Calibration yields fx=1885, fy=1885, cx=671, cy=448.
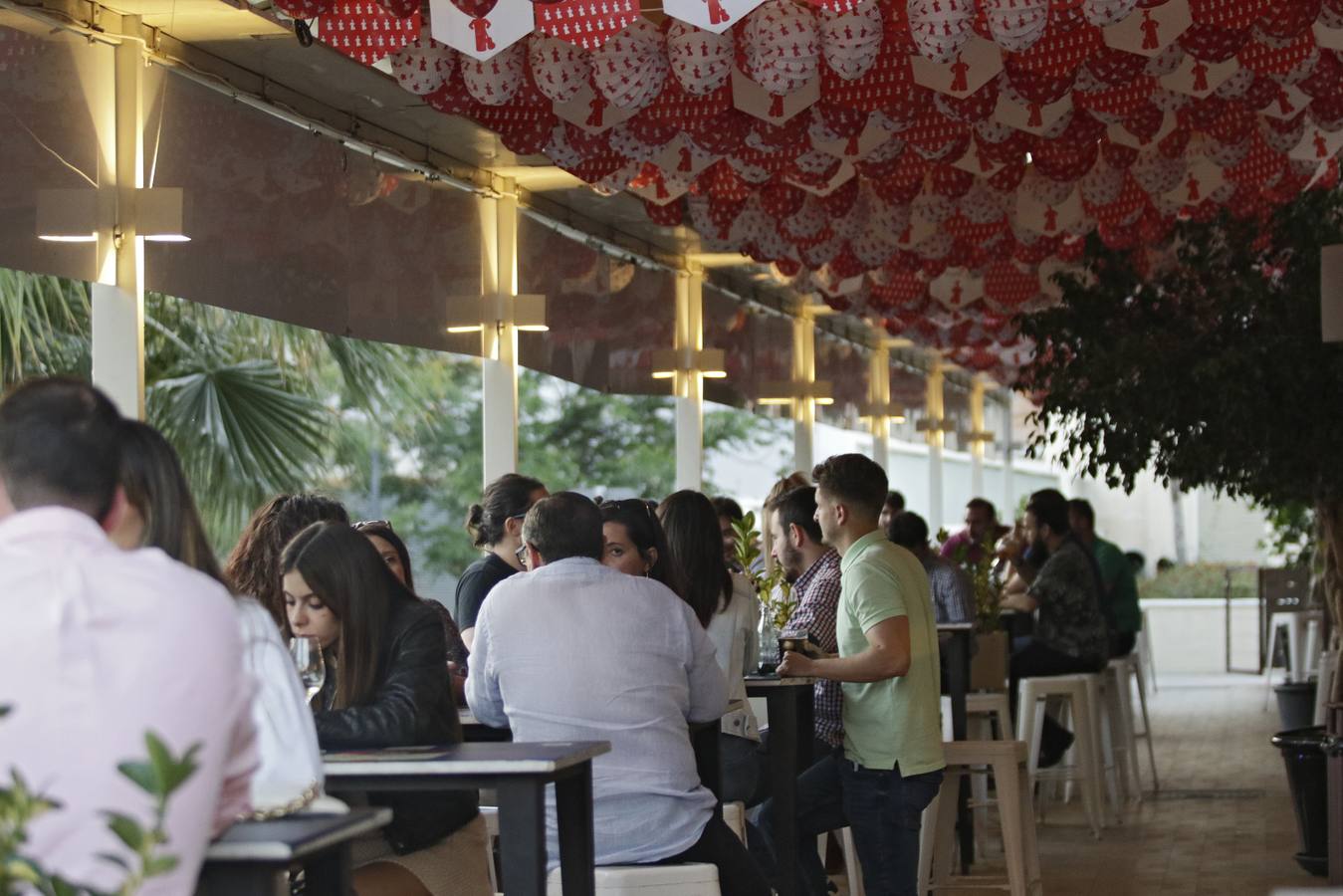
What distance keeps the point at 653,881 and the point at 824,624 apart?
169cm

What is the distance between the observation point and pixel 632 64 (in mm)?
4848

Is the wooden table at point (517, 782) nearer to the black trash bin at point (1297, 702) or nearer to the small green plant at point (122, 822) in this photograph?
the small green plant at point (122, 822)

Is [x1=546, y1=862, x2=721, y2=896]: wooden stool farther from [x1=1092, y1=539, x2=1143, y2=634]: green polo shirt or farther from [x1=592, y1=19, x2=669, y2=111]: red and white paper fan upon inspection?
[x1=1092, y1=539, x2=1143, y2=634]: green polo shirt

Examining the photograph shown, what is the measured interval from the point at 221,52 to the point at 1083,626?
4627 mm

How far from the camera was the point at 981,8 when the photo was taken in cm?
455

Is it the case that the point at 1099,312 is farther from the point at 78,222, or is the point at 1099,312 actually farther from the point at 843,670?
the point at 78,222

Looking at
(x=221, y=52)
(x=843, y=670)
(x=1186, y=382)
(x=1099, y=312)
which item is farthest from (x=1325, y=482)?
(x=221, y=52)

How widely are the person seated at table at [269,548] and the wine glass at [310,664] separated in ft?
3.95

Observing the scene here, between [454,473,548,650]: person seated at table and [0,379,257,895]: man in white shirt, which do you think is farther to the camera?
[454,473,548,650]: person seated at table

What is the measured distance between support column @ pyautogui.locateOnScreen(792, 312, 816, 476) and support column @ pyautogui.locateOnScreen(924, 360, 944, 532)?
456 centimetres

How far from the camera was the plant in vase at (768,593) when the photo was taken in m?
5.36

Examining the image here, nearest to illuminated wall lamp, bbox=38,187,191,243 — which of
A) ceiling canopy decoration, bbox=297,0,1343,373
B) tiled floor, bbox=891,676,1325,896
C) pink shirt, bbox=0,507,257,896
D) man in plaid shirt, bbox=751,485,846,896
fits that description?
ceiling canopy decoration, bbox=297,0,1343,373

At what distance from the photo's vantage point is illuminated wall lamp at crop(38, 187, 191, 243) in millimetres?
5062

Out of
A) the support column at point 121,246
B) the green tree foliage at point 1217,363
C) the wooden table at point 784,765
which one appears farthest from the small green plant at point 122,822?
the green tree foliage at point 1217,363
